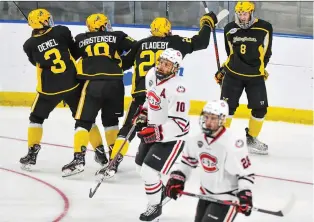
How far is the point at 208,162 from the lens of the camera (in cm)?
402

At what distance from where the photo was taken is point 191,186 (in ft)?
20.0

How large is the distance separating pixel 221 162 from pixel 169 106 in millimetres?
1067

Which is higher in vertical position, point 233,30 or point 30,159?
point 233,30

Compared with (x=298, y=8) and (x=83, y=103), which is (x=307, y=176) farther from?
(x=298, y=8)

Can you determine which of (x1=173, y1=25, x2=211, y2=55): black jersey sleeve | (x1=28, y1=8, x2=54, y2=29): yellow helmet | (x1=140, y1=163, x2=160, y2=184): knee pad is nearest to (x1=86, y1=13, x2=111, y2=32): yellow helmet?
(x1=28, y1=8, x2=54, y2=29): yellow helmet

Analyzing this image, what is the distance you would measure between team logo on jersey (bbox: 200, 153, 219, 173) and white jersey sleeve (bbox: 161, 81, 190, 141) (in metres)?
0.94

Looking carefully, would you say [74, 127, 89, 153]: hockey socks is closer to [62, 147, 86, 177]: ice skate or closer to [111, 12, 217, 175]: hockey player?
[62, 147, 86, 177]: ice skate

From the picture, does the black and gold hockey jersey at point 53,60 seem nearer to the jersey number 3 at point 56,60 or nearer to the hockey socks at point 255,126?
the jersey number 3 at point 56,60

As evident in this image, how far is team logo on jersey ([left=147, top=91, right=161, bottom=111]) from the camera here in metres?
5.09

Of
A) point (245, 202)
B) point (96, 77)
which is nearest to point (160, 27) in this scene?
point (96, 77)

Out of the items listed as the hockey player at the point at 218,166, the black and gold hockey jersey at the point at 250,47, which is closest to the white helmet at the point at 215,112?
the hockey player at the point at 218,166

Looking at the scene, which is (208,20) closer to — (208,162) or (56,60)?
(56,60)

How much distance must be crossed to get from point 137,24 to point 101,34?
2609 mm

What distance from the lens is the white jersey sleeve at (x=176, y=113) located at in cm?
495
